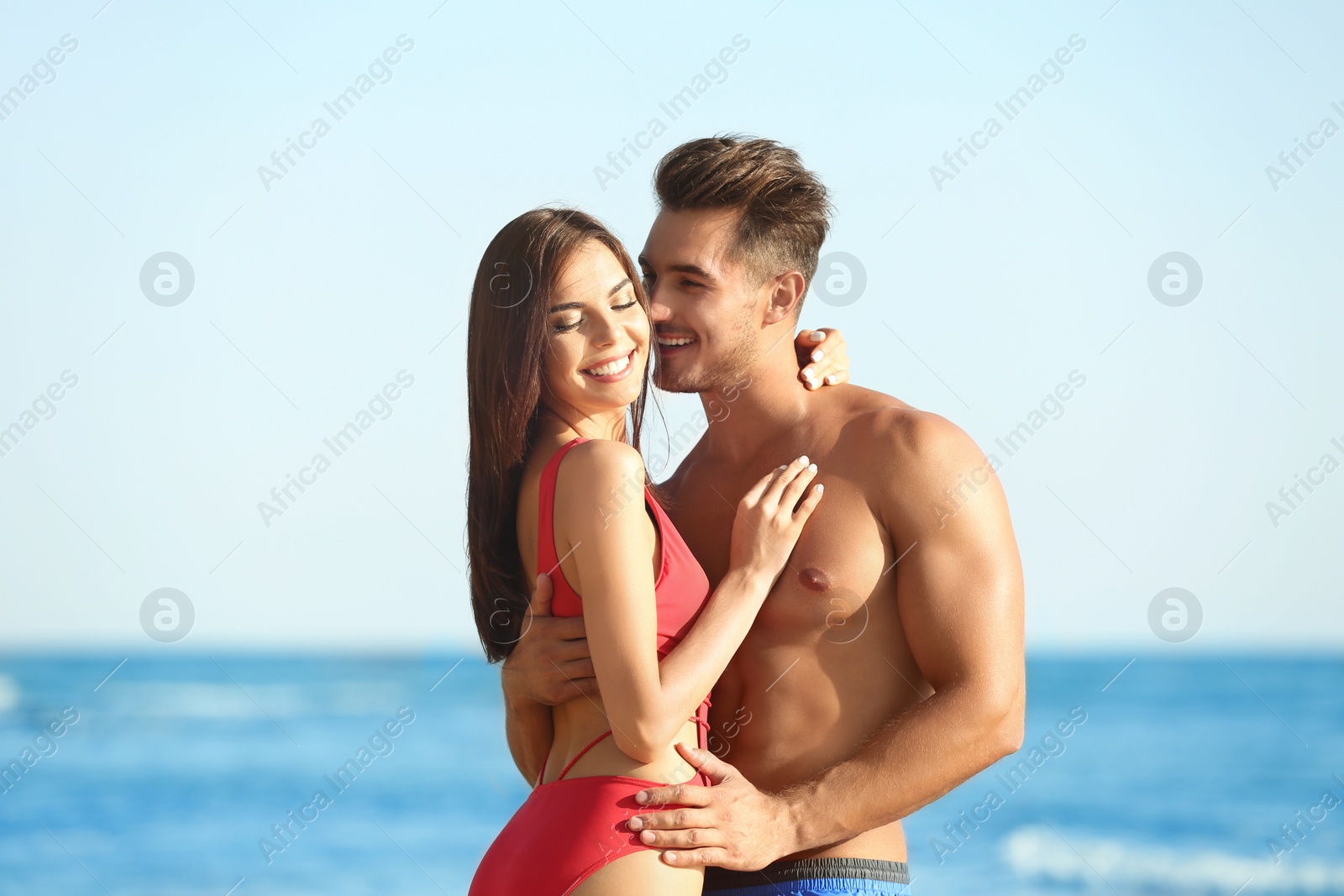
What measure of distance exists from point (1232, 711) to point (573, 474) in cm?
2729

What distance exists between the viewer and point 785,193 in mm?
4141

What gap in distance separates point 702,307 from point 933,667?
4.34ft

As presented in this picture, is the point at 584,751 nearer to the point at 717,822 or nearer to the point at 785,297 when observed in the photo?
the point at 717,822

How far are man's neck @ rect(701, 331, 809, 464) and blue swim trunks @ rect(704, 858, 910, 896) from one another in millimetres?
1312

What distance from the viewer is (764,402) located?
4.10m

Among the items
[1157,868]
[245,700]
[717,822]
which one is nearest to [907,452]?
[717,822]

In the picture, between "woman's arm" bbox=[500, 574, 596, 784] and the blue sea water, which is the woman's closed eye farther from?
the blue sea water

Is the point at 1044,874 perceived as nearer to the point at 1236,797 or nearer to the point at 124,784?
the point at 1236,797

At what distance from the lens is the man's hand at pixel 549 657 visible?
315 cm

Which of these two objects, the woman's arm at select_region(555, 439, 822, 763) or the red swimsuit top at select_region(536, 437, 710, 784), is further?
the red swimsuit top at select_region(536, 437, 710, 784)

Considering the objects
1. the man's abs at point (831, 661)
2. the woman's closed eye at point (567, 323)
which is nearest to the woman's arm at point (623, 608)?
the woman's closed eye at point (567, 323)

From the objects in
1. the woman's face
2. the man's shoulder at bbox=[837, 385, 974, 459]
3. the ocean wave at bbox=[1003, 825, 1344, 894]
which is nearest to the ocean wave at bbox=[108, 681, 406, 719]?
the ocean wave at bbox=[1003, 825, 1344, 894]

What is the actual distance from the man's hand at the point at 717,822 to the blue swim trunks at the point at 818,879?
0.14 metres

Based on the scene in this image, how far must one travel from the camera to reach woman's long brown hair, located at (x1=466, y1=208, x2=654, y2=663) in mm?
3193
